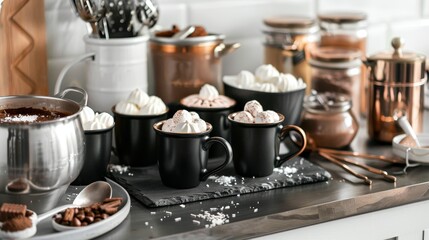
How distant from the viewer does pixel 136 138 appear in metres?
1.60

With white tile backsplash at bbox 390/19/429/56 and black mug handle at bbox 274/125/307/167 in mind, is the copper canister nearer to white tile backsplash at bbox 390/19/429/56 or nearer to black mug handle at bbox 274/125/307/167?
black mug handle at bbox 274/125/307/167

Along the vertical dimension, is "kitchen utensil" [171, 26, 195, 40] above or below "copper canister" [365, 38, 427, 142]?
above

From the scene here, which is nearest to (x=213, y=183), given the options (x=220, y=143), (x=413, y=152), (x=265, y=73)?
(x=220, y=143)

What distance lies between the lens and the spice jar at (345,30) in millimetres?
2006

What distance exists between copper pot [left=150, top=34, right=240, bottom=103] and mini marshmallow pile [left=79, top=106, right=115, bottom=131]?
290mm

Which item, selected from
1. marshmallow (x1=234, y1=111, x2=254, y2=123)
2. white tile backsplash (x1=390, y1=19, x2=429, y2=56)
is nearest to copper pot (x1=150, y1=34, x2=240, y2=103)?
marshmallow (x1=234, y1=111, x2=254, y2=123)

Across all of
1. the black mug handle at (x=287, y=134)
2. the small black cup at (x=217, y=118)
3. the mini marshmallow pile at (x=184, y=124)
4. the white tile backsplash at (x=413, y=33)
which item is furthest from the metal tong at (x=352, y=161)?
the white tile backsplash at (x=413, y=33)

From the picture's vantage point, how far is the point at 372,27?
226 cm

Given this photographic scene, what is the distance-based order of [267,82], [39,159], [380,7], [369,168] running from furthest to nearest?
[380,7] < [267,82] < [369,168] < [39,159]

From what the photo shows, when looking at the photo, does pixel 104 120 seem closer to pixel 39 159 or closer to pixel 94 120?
pixel 94 120

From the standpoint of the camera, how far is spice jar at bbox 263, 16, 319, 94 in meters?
1.95

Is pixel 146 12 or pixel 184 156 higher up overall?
pixel 146 12

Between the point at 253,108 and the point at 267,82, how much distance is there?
0.59ft

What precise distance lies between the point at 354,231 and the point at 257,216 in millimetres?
213
